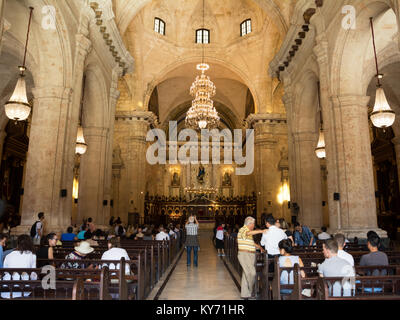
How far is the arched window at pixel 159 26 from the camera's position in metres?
21.9

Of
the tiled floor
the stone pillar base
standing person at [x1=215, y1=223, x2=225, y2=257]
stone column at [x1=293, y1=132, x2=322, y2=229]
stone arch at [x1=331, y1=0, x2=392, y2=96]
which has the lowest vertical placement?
the tiled floor

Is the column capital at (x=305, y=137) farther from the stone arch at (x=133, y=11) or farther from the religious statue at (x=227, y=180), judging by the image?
the religious statue at (x=227, y=180)

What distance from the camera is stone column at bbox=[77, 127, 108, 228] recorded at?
12.2 m

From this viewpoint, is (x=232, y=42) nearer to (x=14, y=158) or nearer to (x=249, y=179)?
(x=249, y=179)

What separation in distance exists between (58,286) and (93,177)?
988 cm

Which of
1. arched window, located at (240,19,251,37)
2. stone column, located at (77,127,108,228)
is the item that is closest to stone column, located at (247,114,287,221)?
arched window, located at (240,19,251,37)

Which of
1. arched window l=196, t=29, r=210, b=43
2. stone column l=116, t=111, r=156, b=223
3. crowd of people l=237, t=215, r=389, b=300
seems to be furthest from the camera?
arched window l=196, t=29, r=210, b=43

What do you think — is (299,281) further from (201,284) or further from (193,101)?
(193,101)

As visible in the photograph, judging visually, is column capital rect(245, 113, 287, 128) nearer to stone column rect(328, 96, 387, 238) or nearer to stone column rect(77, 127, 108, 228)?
stone column rect(77, 127, 108, 228)

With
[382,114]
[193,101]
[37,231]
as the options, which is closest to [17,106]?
[37,231]

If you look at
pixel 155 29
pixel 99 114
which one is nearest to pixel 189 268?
pixel 99 114

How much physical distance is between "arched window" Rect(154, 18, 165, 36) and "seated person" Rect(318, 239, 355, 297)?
21.4 m

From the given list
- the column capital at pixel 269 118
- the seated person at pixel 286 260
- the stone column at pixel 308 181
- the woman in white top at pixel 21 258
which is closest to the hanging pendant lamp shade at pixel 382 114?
the seated person at pixel 286 260

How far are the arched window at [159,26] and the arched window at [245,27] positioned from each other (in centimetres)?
571
